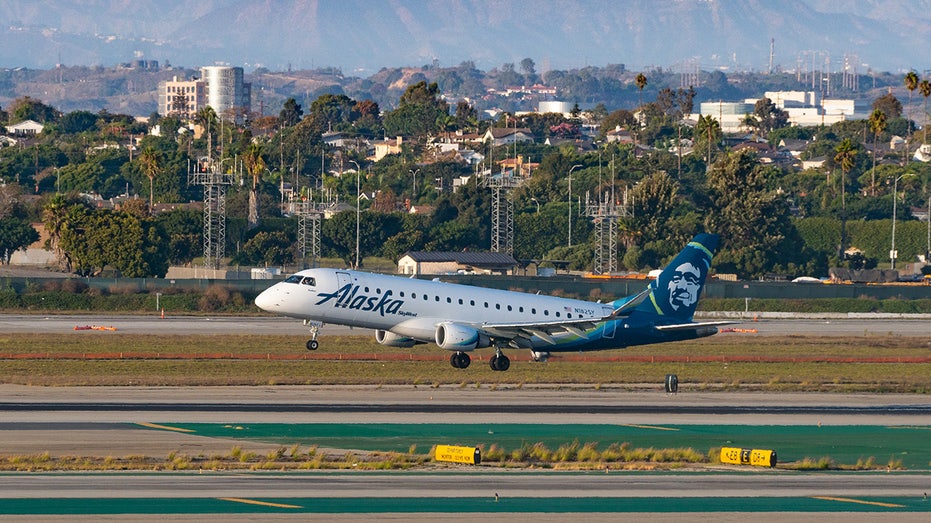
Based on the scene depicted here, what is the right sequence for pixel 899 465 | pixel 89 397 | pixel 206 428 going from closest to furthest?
pixel 899 465, pixel 206 428, pixel 89 397

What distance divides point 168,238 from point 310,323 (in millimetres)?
87881

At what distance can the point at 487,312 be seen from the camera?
195 ft

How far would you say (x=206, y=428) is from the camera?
41125 millimetres

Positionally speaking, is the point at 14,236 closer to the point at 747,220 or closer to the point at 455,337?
the point at 747,220

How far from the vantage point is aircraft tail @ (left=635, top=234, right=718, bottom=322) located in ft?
198

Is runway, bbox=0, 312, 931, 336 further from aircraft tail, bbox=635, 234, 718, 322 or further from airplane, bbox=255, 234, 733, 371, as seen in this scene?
airplane, bbox=255, 234, 733, 371

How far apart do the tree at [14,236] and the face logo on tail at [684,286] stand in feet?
340

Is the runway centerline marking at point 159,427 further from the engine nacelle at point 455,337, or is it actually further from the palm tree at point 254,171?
the palm tree at point 254,171

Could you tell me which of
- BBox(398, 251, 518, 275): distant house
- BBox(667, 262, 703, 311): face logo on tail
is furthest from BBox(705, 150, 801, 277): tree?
BBox(667, 262, 703, 311): face logo on tail

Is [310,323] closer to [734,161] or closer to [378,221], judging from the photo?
[378,221]

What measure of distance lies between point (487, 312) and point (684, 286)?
867cm

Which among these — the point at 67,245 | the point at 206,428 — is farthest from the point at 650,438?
the point at 67,245

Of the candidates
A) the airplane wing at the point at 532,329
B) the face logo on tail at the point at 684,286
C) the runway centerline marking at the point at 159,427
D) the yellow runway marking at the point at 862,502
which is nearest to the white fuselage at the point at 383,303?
the airplane wing at the point at 532,329

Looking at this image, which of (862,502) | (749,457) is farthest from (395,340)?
(862,502)
